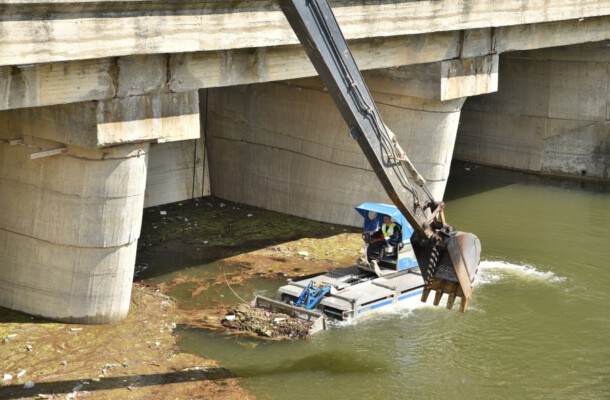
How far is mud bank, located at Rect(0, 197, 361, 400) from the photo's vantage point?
568 inches

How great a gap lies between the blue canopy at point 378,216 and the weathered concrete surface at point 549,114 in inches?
499

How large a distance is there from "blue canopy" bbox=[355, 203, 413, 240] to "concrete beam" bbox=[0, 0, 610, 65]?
3101 millimetres

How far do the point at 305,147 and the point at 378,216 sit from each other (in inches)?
213

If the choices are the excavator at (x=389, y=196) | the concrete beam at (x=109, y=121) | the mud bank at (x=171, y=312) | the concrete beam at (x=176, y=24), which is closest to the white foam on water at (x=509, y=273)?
the excavator at (x=389, y=196)

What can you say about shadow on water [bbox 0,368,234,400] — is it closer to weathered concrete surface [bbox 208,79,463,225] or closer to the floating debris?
the floating debris

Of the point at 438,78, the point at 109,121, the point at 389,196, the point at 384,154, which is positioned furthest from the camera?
the point at 438,78

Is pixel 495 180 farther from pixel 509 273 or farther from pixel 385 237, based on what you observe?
pixel 385 237

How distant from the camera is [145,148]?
53.8ft

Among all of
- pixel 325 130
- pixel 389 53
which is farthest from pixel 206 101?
pixel 389 53

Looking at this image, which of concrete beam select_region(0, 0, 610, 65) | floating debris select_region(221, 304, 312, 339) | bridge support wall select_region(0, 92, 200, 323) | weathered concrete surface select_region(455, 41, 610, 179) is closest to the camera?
concrete beam select_region(0, 0, 610, 65)

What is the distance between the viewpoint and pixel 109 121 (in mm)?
15570

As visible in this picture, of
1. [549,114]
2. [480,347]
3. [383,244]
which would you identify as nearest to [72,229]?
[383,244]

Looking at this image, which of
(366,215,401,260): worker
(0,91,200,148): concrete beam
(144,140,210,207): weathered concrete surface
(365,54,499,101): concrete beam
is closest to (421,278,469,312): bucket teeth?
(366,215,401,260): worker

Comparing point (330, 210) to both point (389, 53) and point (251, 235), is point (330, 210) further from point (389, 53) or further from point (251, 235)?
point (389, 53)
